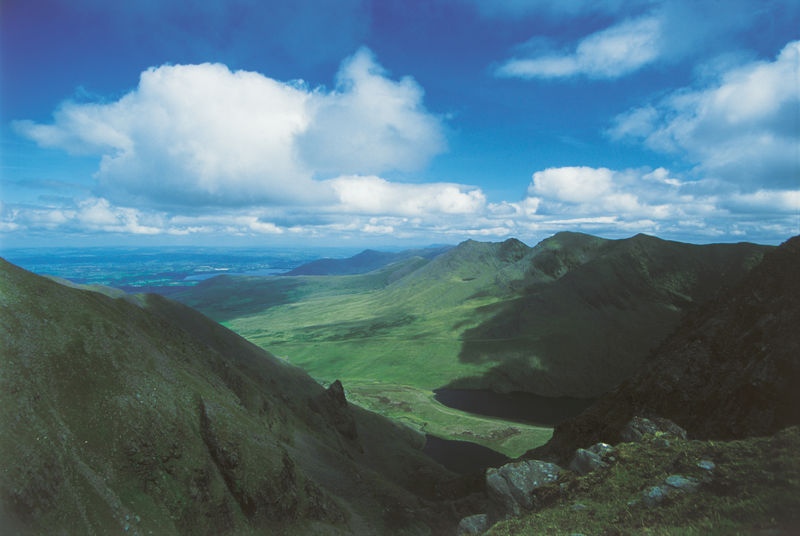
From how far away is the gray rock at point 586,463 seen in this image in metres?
30.0

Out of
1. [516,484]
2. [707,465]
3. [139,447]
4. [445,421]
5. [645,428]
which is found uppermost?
[707,465]

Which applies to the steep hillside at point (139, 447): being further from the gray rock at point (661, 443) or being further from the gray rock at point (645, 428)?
the gray rock at point (661, 443)

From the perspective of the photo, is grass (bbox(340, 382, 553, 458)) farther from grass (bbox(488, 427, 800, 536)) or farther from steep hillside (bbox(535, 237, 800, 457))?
grass (bbox(488, 427, 800, 536))

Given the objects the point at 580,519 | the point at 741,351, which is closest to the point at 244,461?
the point at 580,519

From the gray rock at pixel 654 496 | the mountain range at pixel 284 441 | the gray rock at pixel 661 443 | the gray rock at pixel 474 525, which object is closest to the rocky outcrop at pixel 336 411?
the mountain range at pixel 284 441

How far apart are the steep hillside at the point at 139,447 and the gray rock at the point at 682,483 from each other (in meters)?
45.6

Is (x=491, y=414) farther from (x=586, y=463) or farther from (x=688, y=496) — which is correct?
(x=688, y=496)

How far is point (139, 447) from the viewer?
42.3 metres

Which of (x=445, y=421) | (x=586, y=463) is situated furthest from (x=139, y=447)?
(x=445, y=421)

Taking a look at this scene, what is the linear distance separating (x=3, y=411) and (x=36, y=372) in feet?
24.8

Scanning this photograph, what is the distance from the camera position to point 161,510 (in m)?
40.6

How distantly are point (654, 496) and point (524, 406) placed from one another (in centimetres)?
18085

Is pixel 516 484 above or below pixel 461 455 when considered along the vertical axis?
above

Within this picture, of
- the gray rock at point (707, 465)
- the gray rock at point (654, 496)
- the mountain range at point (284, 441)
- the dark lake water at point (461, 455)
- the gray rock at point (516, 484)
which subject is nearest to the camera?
the gray rock at point (654, 496)
